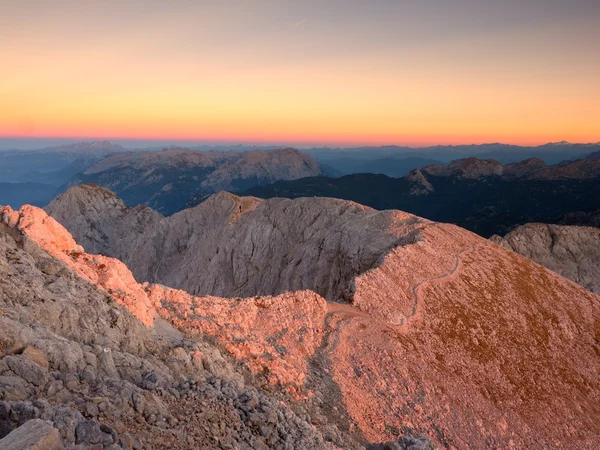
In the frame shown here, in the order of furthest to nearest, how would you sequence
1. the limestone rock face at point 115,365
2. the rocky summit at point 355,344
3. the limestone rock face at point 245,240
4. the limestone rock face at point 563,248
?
the limestone rock face at point 563,248 < the limestone rock face at point 245,240 < the rocky summit at point 355,344 < the limestone rock face at point 115,365

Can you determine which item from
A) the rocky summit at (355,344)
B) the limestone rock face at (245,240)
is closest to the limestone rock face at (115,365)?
the rocky summit at (355,344)

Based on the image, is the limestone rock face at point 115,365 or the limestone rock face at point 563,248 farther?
the limestone rock face at point 563,248

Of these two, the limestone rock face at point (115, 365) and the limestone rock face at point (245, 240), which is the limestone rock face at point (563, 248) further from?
the limestone rock face at point (115, 365)

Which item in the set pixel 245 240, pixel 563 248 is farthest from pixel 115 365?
pixel 563 248

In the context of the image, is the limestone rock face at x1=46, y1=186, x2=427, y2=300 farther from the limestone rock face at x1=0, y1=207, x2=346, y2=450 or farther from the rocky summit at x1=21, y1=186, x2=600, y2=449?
the limestone rock face at x1=0, y1=207, x2=346, y2=450

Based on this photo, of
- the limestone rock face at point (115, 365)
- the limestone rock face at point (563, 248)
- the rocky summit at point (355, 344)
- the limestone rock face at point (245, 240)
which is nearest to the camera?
the limestone rock face at point (115, 365)

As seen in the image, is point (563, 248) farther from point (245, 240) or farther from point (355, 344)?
point (355, 344)

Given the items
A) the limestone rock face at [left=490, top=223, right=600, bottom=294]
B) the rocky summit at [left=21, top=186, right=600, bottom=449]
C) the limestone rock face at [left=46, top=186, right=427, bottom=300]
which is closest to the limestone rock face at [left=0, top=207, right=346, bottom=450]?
the rocky summit at [left=21, top=186, right=600, bottom=449]
